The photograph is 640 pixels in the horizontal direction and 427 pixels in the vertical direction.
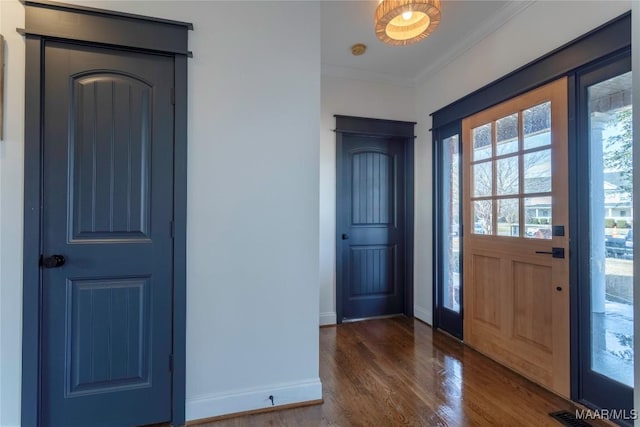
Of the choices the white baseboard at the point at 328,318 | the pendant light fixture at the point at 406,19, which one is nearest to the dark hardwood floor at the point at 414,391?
the white baseboard at the point at 328,318

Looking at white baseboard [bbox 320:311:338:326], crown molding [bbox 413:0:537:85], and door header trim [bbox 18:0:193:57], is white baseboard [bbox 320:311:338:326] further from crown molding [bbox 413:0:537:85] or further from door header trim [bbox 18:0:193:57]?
crown molding [bbox 413:0:537:85]

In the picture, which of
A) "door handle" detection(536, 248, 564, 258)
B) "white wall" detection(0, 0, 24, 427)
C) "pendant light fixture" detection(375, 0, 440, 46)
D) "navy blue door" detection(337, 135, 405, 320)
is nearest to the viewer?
"white wall" detection(0, 0, 24, 427)

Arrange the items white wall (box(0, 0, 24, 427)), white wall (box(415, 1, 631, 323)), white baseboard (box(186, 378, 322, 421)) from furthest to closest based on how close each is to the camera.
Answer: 1. white wall (box(415, 1, 631, 323))
2. white baseboard (box(186, 378, 322, 421))
3. white wall (box(0, 0, 24, 427))

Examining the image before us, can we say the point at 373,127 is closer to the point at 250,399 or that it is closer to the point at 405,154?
the point at 405,154

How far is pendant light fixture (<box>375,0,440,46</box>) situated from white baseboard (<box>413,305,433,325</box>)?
2.71m

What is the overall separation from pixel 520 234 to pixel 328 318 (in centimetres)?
204

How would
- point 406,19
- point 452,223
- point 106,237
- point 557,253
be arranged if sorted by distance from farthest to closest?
1. point 452,223
2. point 557,253
3. point 406,19
4. point 106,237

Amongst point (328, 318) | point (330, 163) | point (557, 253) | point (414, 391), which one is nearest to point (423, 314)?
point (328, 318)

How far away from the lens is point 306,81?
6.51ft

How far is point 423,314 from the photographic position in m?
3.48

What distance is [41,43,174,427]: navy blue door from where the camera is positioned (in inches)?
63.4

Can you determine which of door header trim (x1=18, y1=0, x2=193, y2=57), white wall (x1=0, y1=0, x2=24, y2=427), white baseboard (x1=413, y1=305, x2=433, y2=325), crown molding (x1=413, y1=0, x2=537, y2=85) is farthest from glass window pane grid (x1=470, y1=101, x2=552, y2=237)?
white wall (x1=0, y1=0, x2=24, y2=427)

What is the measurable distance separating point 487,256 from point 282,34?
94.1 inches

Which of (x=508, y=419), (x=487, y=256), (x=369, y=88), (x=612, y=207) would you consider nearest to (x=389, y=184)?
(x=369, y=88)
